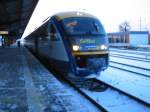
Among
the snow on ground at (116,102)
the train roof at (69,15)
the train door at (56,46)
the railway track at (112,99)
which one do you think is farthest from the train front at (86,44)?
the snow on ground at (116,102)

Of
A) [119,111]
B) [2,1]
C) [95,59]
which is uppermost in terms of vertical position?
[2,1]

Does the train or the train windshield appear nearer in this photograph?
the train

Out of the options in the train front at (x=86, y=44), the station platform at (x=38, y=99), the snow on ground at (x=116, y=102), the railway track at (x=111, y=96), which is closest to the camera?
the station platform at (x=38, y=99)

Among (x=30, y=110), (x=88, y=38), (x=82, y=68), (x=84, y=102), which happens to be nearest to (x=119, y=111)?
(x=84, y=102)

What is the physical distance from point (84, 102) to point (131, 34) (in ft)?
162

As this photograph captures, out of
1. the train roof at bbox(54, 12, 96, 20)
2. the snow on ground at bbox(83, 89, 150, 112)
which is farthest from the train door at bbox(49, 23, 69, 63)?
the snow on ground at bbox(83, 89, 150, 112)

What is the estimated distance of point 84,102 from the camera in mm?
9320

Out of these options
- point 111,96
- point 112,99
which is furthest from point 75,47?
point 112,99

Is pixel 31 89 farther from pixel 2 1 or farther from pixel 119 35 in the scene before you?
pixel 119 35

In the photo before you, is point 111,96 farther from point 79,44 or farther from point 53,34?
point 53,34

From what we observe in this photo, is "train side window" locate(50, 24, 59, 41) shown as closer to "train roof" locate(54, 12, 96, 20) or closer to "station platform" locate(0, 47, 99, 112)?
"train roof" locate(54, 12, 96, 20)

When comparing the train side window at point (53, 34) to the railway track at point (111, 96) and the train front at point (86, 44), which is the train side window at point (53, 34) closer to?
the train front at point (86, 44)

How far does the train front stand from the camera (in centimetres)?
1230

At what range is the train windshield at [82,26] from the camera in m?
13.0
